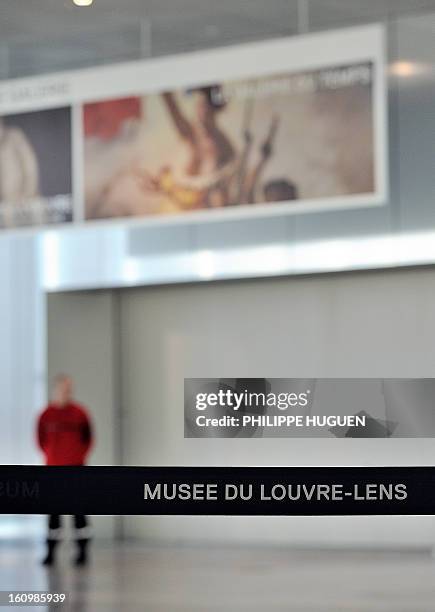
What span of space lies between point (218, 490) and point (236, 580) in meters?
0.43

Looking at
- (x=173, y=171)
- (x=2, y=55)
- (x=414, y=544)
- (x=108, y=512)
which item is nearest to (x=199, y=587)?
(x=108, y=512)

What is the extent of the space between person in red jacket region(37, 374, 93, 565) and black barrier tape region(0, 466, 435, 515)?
85 millimetres

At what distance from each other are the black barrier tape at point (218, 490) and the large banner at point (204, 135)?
1.22 metres

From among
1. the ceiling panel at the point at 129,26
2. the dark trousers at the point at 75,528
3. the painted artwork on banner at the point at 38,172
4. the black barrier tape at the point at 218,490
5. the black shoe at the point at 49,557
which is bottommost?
the black shoe at the point at 49,557

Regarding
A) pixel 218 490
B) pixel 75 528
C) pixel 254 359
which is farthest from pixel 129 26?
pixel 75 528

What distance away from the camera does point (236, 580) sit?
5.27 m

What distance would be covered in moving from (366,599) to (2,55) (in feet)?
8.84

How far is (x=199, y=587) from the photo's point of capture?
535 centimetres

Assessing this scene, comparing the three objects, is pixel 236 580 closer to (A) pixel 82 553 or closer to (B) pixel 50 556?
(A) pixel 82 553

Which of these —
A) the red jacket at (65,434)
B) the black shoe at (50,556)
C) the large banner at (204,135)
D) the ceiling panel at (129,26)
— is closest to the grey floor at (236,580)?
the black shoe at (50,556)

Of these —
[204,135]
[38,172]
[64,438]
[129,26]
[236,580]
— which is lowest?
[236,580]

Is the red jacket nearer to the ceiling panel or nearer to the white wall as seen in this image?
the white wall

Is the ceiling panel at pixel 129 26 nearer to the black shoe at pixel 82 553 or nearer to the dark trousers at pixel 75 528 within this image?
the dark trousers at pixel 75 528

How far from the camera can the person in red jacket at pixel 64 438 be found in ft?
17.3
